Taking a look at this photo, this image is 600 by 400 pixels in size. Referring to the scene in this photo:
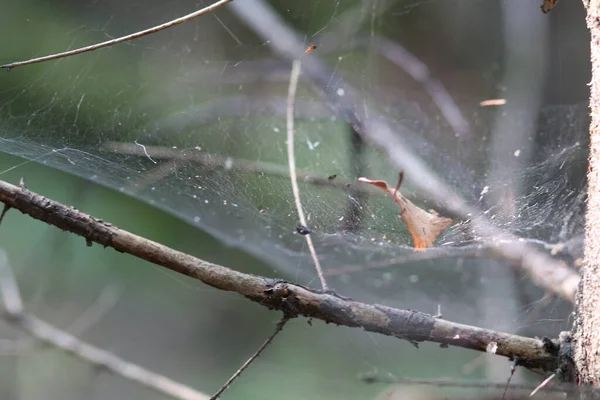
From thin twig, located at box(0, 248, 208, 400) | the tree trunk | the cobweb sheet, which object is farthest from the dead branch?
thin twig, located at box(0, 248, 208, 400)

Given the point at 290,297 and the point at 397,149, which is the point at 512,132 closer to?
the point at 397,149

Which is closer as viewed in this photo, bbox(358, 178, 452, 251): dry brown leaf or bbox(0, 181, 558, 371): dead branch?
bbox(0, 181, 558, 371): dead branch

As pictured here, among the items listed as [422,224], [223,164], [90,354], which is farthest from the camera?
[90,354]

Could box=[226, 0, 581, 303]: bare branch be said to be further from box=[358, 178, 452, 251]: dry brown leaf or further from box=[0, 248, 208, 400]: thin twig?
box=[0, 248, 208, 400]: thin twig

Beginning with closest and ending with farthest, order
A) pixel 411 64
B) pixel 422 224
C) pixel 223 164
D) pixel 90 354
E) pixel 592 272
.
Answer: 1. pixel 592 272
2. pixel 422 224
3. pixel 223 164
4. pixel 90 354
5. pixel 411 64

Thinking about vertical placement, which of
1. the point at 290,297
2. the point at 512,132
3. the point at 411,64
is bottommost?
the point at 290,297

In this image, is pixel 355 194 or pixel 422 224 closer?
pixel 422 224

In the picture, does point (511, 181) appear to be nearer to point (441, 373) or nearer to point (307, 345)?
point (441, 373)

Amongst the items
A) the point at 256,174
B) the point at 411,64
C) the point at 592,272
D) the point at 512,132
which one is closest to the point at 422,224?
the point at 592,272

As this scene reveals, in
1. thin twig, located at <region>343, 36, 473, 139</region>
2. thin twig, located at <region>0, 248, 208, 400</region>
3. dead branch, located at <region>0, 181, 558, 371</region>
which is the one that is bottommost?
thin twig, located at <region>0, 248, 208, 400</region>
